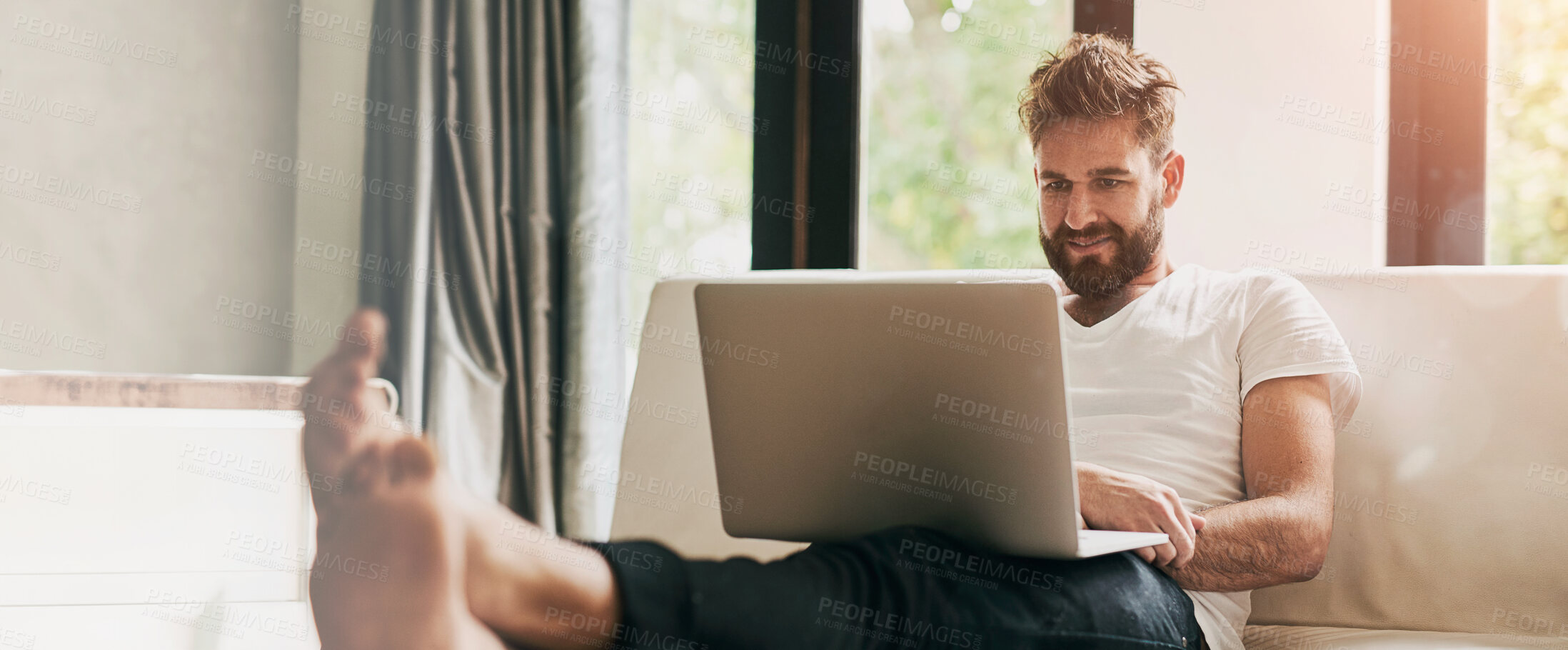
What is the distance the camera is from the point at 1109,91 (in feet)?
4.43

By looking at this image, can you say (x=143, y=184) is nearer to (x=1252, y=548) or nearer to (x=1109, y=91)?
(x=1109, y=91)

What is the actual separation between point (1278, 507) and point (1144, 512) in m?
0.18

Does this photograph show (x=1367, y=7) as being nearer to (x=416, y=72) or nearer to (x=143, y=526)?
(x=416, y=72)

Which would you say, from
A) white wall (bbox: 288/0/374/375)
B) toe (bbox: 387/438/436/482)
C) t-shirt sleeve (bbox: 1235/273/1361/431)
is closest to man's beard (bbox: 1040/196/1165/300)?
t-shirt sleeve (bbox: 1235/273/1361/431)

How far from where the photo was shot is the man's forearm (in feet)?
3.42

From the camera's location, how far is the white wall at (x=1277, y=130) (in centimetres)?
165

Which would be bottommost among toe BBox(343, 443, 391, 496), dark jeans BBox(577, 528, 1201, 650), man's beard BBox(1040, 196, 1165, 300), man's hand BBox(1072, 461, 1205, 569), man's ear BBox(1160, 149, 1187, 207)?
dark jeans BBox(577, 528, 1201, 650)

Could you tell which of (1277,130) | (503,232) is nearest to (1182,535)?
(1277,130)

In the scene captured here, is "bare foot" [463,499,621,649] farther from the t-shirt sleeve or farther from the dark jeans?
the t-shirt sleeve

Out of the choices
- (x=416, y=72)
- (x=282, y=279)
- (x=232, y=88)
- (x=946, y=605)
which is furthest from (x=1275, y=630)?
(x=232, y=88)

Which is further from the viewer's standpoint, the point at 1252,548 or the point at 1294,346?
the point at 1294,346

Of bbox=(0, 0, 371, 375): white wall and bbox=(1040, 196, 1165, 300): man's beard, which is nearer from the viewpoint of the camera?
bbox=(1040, 196, 1165, 300): man's beard

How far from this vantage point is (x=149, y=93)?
242 cm

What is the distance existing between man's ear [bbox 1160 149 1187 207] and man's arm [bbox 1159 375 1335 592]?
341mm
